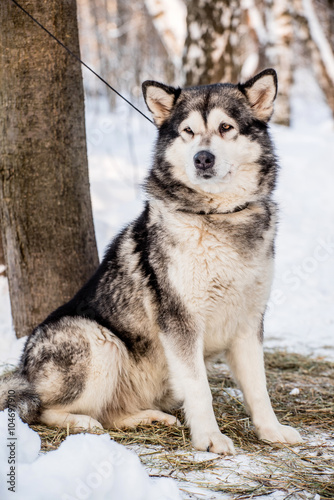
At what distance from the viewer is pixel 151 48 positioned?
794 inches

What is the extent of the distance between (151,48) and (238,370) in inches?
740

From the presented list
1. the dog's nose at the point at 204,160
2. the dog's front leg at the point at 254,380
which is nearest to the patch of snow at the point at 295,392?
the dog's front leg at the point at 254,380

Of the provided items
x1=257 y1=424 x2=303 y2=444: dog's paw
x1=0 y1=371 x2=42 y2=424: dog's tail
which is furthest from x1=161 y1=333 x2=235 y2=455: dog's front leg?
x1=0 y1=371 x2=42 y2=424: dog's tail

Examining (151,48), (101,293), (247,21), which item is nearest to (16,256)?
(101,293)

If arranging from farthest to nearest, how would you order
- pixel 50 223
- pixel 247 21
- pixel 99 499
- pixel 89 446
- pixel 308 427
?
pixel 247 21 < pixel 50 223 < pixel 308 427 < pixel 89 446 < pixel 99 499

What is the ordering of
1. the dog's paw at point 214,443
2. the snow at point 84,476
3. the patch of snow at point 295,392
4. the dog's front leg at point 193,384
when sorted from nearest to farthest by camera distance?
the snow at point 84,476 < the dog's paw at point 214,443 < the dog's front leg at point 193,384 < the patch of snow at point 295,392

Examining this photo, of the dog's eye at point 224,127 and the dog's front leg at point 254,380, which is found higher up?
the dog's eye at point 224,127

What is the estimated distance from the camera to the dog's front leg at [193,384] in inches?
112

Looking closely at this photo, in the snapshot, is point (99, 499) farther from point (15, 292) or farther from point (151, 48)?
point (151, 48)

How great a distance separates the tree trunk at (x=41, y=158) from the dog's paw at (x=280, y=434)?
1.89m

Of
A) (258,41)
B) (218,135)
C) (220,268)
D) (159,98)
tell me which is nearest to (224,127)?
(218,135)

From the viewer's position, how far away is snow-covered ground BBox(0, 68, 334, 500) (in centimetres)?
245

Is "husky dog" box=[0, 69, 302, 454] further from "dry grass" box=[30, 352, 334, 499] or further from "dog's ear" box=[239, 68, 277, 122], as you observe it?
"dry grass" box=[30, 352, 334, 499]

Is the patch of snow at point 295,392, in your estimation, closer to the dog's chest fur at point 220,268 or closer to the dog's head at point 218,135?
the dog's chest fur at point 220,268
